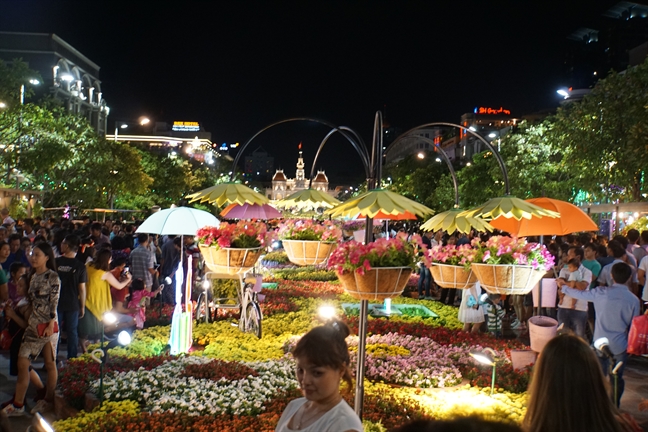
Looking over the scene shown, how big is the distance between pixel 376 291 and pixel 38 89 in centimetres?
6319

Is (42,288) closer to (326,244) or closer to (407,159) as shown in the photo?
(326,244)

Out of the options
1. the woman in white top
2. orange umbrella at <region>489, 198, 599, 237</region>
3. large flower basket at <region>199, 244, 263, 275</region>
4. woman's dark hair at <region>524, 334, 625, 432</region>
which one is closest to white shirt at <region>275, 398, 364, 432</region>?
the woman in white top

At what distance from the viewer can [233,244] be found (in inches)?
225

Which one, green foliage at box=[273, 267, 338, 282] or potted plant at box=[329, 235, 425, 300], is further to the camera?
green foliage at box=[273, 267, 338, 282]

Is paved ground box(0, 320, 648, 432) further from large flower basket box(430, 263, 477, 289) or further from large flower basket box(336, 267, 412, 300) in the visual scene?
large flower basket box(336, 267, 412, 300)

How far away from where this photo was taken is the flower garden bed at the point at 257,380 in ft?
21.3

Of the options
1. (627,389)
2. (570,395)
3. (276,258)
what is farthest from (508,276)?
(276,258)

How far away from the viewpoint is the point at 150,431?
20.0ft

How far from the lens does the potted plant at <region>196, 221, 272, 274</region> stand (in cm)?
568

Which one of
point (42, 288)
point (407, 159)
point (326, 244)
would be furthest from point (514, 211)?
point (407, 159)

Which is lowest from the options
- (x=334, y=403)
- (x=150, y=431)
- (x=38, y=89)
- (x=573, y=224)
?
(x=150, y=431)

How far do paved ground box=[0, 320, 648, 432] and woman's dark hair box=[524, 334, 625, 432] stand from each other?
5.24 meters

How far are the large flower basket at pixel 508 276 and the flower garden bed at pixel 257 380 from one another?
3.80 ft

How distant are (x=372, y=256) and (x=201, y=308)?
831 cm
